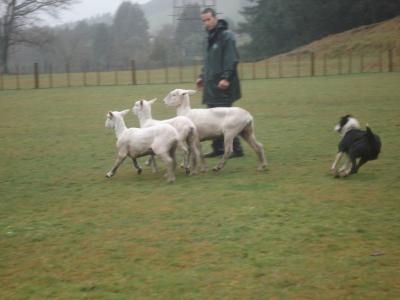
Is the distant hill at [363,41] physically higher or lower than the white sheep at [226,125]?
higher

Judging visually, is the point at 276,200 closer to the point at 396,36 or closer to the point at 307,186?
the point at 307,186

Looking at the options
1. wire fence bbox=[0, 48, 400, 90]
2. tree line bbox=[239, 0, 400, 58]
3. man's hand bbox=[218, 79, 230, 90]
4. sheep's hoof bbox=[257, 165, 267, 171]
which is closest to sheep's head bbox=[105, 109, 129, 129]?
man's hand bbox=[218, 79, 230, 90]

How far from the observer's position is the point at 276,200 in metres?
7.07

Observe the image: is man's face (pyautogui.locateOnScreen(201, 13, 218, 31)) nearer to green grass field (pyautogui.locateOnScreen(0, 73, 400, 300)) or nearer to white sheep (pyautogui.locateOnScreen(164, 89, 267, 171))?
white sheep (pyautogui.locateOnScreen(164, 89, 267, 171))

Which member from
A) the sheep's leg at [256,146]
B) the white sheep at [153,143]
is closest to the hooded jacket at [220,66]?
the sheep's leg at [256,146]

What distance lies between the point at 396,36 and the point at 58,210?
43435 millimetres

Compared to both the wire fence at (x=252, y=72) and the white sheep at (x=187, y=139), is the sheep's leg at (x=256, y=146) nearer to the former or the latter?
the white sheep at (x=187, y=139)

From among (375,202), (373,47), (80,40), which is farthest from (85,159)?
(80,40)

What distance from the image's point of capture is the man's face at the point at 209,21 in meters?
9.71

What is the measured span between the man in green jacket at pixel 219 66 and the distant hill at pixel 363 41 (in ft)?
120

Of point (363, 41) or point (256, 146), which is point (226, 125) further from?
point (363, 41)

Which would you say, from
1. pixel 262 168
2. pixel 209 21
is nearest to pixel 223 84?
pixel 209 21

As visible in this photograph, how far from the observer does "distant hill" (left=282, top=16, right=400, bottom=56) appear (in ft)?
149

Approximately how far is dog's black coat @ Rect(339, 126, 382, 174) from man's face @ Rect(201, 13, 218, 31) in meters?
3.03
